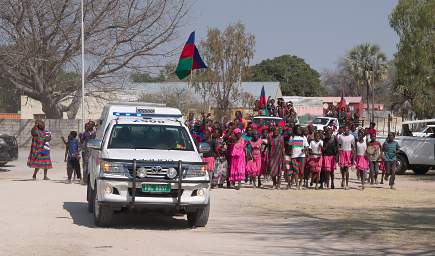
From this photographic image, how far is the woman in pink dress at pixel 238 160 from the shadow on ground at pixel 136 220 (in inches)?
243

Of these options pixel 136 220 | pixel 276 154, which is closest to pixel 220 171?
pixel 276 154

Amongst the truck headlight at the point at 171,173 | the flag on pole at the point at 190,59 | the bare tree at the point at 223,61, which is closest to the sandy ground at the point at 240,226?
the truck headlight at the point at 171,173

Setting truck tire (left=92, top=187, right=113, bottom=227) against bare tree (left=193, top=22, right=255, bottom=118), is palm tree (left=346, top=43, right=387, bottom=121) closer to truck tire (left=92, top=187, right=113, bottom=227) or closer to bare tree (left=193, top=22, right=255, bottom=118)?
bare tree (left=193, top=22, right=255, bottom=118)

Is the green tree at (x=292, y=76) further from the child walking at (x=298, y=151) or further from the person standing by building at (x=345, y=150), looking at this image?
the child walking at (x=298, y=151)

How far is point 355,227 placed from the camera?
45.7ft

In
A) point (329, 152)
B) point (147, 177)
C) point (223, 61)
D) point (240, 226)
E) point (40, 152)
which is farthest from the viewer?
point (223, 61)

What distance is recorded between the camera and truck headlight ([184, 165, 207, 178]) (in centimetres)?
1299

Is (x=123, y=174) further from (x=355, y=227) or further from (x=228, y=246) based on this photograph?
(x=355, y=227)

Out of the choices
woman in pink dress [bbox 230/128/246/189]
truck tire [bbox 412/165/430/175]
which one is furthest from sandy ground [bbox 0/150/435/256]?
truck tire [bbox 412/165/430/175]

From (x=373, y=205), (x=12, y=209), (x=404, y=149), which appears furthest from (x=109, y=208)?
(x=404, y=149)

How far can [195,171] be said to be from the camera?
43.0 feet

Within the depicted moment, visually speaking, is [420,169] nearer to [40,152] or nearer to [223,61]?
[40,152]

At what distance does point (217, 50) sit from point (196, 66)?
30.0 metres

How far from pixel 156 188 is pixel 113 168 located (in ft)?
2.51
